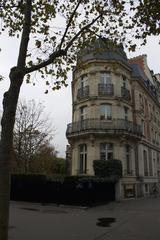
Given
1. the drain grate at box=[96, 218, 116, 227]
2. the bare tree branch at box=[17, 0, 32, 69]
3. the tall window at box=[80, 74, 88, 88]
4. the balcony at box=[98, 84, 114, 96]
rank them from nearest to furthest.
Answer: the bare tree branch at box=[17, 0, 32, 69], the drain grate at box=[96, 218, 116, 227], the balcony at box=[98, 84, 114, 96], the tall window at box=[80, 74, 88, 88]

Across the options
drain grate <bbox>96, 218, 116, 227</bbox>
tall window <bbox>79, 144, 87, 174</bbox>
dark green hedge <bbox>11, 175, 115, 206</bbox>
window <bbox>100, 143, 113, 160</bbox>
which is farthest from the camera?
tall window <bbox>79, 144, 87, 174</bbox>

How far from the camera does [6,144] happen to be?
6.96m

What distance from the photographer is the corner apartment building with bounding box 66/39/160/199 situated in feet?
96.1

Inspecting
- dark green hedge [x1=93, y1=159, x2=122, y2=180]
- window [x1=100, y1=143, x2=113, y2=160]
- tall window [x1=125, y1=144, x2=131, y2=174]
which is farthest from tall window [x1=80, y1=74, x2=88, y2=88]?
dark green hedge [x1=93, y1=159, x2=122, y2=180]

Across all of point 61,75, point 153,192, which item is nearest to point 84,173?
point 153,192

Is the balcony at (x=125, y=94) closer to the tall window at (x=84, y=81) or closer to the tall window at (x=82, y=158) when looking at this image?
the tall window at (x=84, y=81)

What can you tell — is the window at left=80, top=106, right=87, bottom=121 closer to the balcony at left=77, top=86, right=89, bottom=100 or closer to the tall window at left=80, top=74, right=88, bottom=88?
the balcony at left=77, top=86, right=89, bottom=100

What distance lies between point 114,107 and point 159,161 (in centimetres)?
1604

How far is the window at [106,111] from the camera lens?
30383mm

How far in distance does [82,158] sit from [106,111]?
5109 mm

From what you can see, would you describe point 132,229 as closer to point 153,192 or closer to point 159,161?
point 153,192

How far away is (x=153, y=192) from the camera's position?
34.5m

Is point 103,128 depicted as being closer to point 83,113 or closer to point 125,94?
point 83,113

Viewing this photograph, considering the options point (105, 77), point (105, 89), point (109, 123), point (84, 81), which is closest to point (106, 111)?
point (109, 123)
